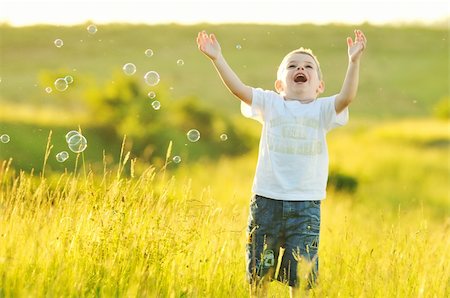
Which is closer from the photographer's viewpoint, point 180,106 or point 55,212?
point 55,212

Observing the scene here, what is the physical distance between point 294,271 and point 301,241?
0.70 feet

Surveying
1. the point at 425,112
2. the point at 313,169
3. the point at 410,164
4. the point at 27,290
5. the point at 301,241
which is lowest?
the point at 27,290

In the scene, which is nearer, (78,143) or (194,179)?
(78,143)

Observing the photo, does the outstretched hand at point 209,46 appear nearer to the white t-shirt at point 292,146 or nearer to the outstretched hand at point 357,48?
the white t-shirt at point 292,146

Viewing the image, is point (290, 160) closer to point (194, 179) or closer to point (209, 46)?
point (209, 46)

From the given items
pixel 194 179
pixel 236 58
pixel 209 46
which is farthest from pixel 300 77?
pixel 236 58

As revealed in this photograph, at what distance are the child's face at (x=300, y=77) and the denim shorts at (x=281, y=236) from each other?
0.72 m

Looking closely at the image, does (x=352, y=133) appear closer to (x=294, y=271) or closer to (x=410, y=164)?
(x=410, y=164)

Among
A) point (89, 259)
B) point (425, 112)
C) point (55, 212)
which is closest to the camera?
point (89, 259)

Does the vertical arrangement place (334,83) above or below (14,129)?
above

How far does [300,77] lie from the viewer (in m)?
5.79

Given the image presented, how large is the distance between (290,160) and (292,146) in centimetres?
9

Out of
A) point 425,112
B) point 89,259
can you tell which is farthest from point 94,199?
point 425,112

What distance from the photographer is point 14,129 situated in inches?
1121
